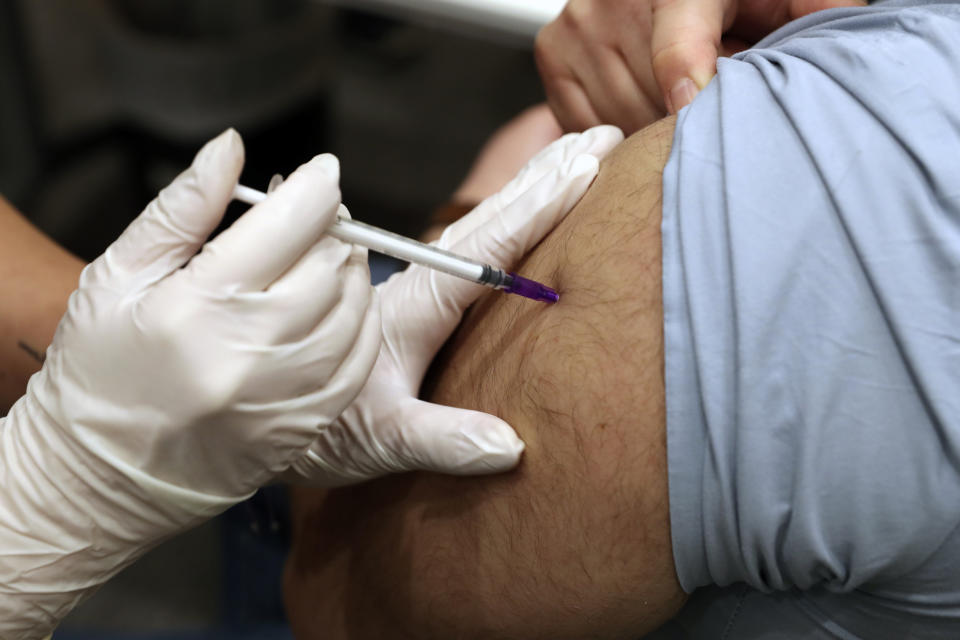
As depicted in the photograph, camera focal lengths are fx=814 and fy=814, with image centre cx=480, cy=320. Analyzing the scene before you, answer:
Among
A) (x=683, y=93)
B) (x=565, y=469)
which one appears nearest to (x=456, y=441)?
(x=565, y=469)

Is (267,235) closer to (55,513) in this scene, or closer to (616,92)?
(55,513)

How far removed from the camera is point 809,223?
2.30ft

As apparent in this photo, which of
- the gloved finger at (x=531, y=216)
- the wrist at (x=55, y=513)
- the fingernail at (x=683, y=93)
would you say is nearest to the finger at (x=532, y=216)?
the gloved finger at (x=531, y=216)

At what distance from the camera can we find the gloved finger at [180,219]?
2.50 ft

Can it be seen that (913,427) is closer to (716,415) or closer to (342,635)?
(716,415)

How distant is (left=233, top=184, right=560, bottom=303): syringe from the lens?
800 millimetres

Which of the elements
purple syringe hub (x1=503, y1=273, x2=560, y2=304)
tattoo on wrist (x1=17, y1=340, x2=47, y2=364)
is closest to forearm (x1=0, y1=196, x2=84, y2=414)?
tattoo on wrist (x1=17, y1=340, x2=47, y2=364)

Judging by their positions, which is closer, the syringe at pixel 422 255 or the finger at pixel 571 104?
the syringe at pixel 422 255

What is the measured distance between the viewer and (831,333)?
69 cm

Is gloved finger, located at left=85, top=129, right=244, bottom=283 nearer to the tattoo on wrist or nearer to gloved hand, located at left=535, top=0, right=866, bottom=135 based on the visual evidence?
the tattoo on wrist

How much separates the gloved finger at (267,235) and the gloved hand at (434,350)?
7.9 inches

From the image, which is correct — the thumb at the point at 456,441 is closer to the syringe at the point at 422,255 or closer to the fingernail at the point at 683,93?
the syringe at the point at 422,255

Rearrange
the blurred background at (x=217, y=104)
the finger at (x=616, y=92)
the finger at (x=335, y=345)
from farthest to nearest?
the blurred background at (x=217, y=104) < the finger at (x=616, y=92) < the finger at (x=335, y=345)

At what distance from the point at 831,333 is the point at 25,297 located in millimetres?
996
